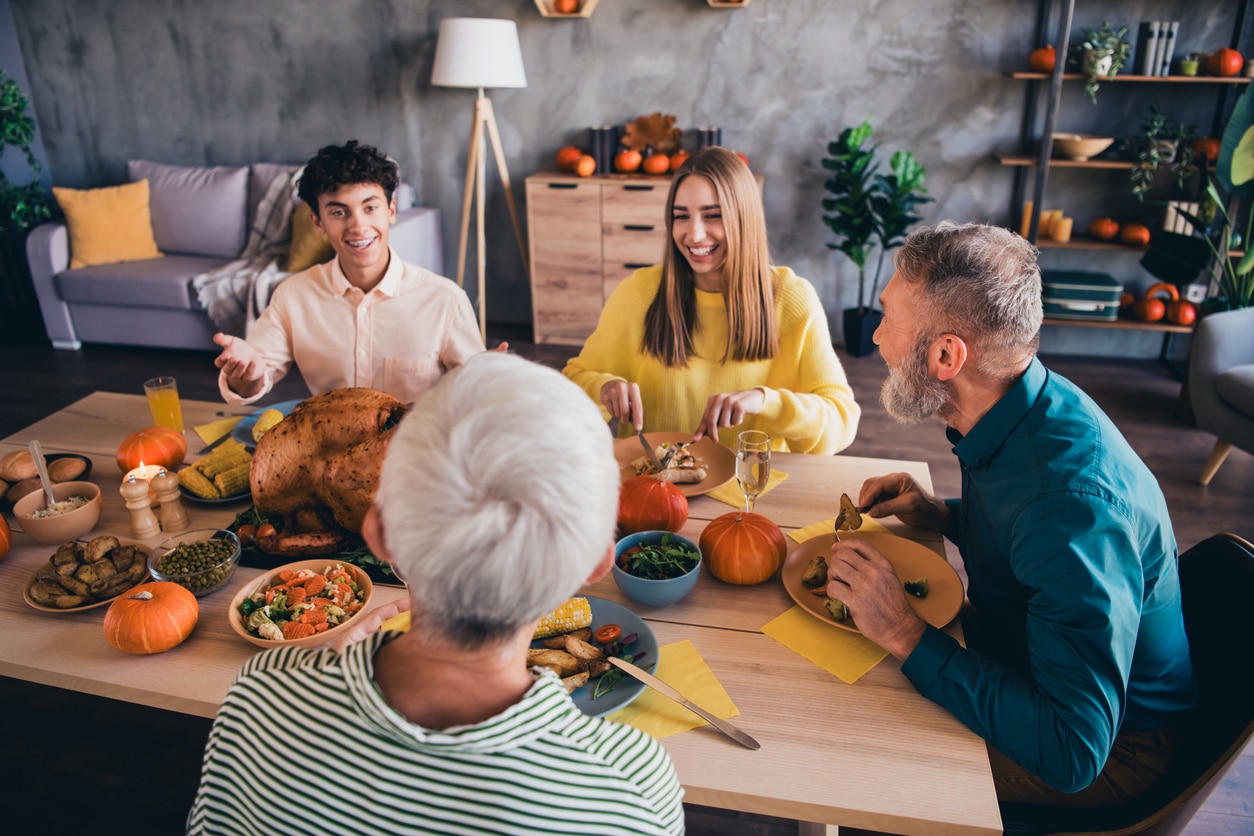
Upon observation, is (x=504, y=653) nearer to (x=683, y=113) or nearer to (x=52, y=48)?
(x=683, y=113)

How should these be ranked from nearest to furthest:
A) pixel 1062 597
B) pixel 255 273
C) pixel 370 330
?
pixel 1062 597
pixel 370 330
pixel 255 273

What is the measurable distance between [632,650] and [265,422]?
3.66 feet

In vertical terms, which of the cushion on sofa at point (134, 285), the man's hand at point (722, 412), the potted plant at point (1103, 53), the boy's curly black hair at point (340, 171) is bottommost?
the cushion on sofa at point (134, 285)

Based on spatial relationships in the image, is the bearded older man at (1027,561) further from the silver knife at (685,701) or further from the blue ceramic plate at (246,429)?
the blue ceramic plate at (246,429)

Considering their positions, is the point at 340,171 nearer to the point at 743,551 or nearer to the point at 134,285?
the point at 743,551

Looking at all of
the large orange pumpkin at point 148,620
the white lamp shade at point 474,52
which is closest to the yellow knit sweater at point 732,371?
the large orange pumpkin at point 148,620

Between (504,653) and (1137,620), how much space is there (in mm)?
861

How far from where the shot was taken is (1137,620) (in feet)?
3.71

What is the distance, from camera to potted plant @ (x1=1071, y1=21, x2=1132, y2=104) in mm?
4105

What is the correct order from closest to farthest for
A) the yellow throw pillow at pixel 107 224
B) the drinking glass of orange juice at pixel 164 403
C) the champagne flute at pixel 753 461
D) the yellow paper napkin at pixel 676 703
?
1. the yellow paper napkin at pixel 676 703
2. the champagne flute at pixel 753 461
3. the drinking glass of orange juice at pixel 164 403
4. the yellow throw pillow at pixel 107 224

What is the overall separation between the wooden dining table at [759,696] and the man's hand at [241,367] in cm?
45

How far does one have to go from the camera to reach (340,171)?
218 cm

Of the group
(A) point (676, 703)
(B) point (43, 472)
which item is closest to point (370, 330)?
(B) point (43, 472)

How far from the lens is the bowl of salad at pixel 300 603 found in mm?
1272
